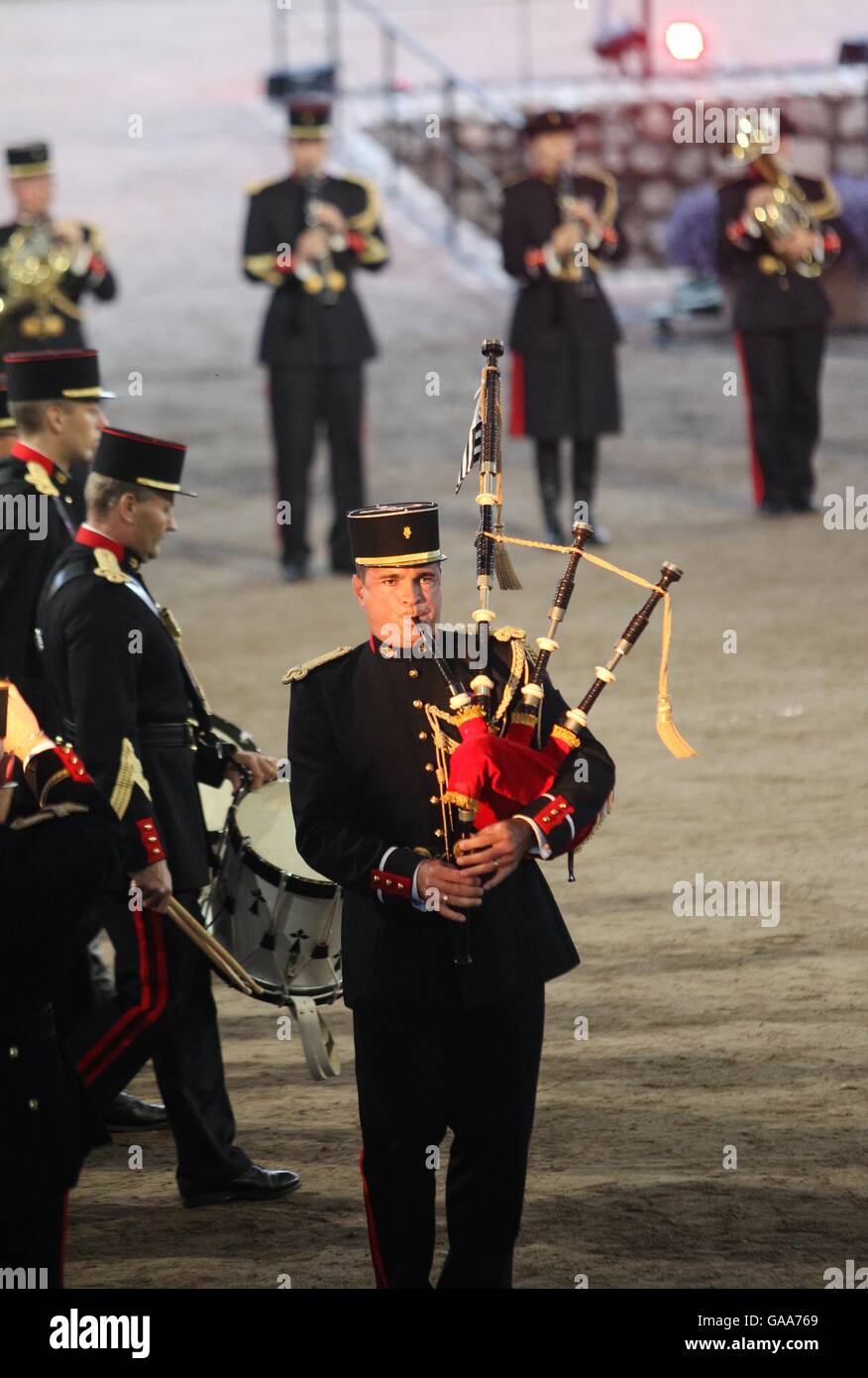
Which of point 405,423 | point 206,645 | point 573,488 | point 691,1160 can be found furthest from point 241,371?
point 691,1160

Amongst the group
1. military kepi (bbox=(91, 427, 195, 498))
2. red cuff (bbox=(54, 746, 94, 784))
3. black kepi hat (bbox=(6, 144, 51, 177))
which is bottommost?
red cuff (bbox=(54, 746, 94, 784))

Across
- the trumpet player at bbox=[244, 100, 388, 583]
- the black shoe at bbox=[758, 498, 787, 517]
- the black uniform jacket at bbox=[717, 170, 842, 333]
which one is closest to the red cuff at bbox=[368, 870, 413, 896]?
the trumpet player at bbox=[244, 100, 388, 583]

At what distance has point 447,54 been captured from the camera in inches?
904

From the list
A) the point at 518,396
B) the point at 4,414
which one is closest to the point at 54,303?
the point at 518,396

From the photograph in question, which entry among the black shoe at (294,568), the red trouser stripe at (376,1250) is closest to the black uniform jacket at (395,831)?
the red trouser stripe at (376,1250)

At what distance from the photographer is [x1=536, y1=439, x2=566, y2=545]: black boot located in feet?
37.4

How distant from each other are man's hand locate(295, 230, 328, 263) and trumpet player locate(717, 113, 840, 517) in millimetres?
2216

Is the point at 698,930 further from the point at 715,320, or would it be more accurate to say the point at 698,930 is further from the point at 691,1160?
the point at 715,320

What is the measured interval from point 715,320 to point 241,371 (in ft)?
12.3

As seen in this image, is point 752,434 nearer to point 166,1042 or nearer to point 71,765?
point 166,1042

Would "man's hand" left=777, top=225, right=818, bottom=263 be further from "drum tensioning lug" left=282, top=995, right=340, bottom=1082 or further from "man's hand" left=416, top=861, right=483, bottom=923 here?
"man's hand" left=416, top=861, right=483, bottom=923

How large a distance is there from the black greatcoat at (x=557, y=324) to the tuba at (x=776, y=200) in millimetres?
782

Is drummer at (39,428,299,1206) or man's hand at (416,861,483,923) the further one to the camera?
drummer at (39,428,299,1206)

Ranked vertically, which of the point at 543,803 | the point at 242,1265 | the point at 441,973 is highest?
the point at 543,803
